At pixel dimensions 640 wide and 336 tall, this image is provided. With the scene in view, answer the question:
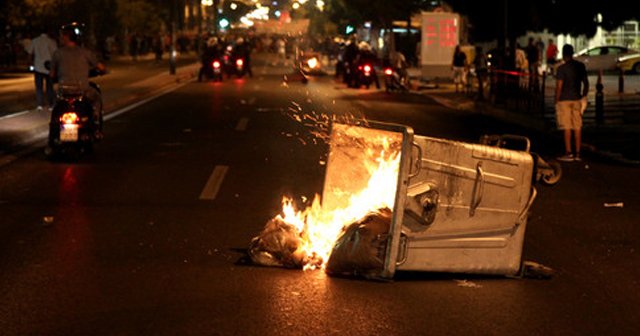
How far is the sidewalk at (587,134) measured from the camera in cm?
1742

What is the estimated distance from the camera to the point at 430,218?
25.3 feet

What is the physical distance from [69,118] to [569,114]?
25.2 feet

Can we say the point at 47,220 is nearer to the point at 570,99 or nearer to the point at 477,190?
the point at 477,190

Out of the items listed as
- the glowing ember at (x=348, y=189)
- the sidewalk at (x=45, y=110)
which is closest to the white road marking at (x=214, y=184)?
the glowing ember at (x=348, y=189)

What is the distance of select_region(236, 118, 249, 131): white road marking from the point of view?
68.8ft

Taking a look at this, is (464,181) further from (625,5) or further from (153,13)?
(153,13)

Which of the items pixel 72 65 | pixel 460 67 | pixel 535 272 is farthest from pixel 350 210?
pixel 460 67

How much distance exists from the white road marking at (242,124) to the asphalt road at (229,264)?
400 centimetres

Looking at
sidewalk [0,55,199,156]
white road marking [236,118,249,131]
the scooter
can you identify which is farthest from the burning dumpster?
the scooter

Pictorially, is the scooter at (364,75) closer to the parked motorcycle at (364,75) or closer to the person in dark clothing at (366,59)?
the parked motorcycle at (364,75)

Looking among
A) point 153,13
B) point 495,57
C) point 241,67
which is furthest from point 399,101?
point 153,13

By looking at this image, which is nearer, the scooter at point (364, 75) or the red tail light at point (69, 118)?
the red tail light at point (69, 118)

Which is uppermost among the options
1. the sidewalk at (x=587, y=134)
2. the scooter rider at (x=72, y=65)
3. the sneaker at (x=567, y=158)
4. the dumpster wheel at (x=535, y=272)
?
the scooter rider at (x=72, y=65)

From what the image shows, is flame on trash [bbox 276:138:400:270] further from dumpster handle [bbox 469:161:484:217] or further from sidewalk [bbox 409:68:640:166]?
sidewalk [bbox 409:68:640:166]
